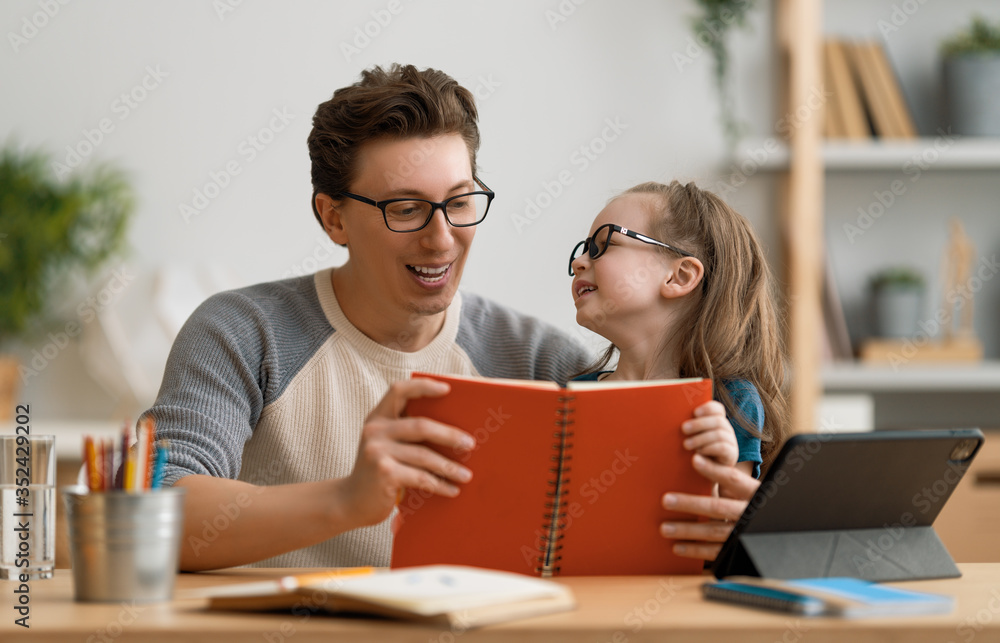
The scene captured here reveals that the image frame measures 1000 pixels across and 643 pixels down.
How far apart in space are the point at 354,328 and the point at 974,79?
2086mm

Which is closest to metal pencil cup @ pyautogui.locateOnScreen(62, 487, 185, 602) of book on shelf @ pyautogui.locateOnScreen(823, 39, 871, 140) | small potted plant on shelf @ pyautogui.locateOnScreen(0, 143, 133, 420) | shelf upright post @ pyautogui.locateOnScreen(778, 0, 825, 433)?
small potted plant on shelf @ pyautogui.locateOnScreen(0, 143, 133, 420)

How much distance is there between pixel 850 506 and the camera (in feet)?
3.39

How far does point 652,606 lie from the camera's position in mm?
870

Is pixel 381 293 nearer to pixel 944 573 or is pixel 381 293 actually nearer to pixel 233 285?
pixel 944 573

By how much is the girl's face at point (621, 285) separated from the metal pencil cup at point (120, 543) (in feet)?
2.62

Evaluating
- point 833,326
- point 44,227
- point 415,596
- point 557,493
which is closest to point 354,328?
point 557,493

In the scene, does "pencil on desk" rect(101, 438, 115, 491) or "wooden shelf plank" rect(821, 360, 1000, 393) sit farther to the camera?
"wooden shelf plank" rect(821, 360, 1000, 393)

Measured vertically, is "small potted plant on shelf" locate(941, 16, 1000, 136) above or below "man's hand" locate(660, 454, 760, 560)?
above

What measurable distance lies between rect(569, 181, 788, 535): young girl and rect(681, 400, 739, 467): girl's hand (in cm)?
36

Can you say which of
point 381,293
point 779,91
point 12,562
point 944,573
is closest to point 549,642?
point 944,573

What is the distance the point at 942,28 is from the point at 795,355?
1150mm

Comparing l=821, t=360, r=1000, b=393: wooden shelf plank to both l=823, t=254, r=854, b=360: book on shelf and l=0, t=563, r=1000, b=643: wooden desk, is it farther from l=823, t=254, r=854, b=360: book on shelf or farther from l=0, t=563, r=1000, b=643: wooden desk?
l=0, t=563, r=1000, b=643: wooden desk

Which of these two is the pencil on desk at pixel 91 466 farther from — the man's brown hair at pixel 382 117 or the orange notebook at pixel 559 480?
the man's brown hair at pixel 382 117

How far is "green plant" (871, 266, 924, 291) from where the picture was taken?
281 centimetres
